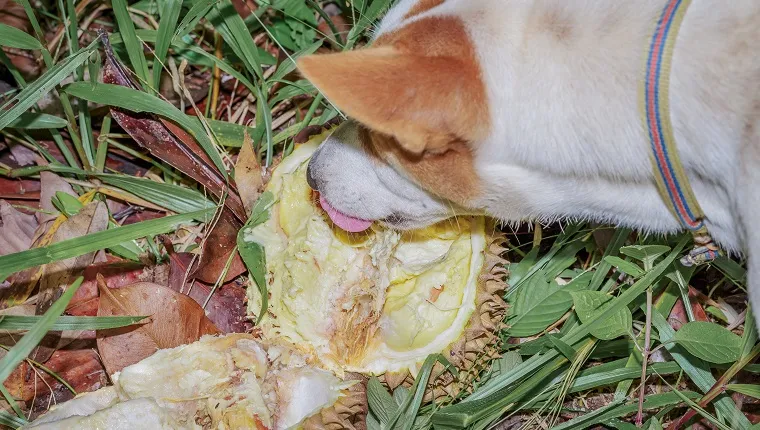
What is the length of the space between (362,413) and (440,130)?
1.07m

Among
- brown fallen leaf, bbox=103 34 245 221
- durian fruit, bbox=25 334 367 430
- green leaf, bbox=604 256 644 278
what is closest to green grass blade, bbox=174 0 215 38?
brown fallen leaf, bbox=103 34 245 221

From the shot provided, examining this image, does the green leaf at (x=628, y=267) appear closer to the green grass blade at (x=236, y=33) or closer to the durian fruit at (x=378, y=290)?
the durian fruit at (x=378, y=290)

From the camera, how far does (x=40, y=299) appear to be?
2.82 m

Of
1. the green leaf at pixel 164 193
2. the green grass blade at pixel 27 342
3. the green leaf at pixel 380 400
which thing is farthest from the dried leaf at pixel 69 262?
the green leaf at pixel 380 400

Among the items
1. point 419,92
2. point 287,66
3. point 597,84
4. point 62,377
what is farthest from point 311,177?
point 62,377

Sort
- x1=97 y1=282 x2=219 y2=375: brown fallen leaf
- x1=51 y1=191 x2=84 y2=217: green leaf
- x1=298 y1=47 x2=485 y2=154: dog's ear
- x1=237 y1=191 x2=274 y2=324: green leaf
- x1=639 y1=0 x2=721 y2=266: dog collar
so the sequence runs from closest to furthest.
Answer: x1=298 y1=47 x2=485 y2=154: dog's ear < x1=639 y1=0 x2=721 y2=266: dog collar < x1=97 y1=282 x2=219 y2=375: brown fallen leaf < x1=237 y1=191 x2=274 y2=324: green leaf < x1=51 y1=191 x2=84 y2=217: green leaf

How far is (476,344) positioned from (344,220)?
59cm

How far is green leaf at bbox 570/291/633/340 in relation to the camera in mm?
2602

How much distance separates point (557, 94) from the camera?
2055mm

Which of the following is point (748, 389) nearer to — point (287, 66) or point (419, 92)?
point (419, 92)

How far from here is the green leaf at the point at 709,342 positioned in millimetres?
2539

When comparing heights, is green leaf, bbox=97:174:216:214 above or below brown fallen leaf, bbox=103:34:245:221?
below

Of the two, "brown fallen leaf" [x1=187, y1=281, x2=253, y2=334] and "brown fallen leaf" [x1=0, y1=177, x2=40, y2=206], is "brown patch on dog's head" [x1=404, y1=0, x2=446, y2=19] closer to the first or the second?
"brown fallen leaf" [x1=187, y1=281, x2=253, y2=334]

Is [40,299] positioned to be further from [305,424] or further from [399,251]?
[399,251]
